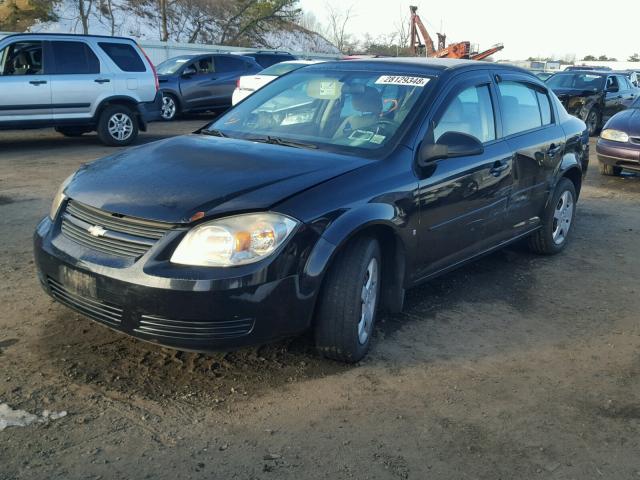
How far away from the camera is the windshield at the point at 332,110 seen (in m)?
4.16

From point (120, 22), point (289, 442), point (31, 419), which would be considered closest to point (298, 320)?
point (289, 442)

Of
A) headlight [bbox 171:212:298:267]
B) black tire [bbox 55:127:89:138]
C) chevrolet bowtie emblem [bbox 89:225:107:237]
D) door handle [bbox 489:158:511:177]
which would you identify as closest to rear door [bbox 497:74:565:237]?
door handle [bbox 489:158:511:177]

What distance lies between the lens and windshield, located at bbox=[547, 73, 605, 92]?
1698cm

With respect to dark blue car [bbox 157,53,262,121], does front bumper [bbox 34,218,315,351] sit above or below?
below

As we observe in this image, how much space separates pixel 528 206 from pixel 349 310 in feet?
8.08

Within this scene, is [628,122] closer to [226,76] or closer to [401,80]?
[401,80]

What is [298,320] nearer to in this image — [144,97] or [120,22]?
[144,97]

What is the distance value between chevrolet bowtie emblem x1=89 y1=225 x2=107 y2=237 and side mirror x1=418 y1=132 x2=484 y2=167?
1855 mm

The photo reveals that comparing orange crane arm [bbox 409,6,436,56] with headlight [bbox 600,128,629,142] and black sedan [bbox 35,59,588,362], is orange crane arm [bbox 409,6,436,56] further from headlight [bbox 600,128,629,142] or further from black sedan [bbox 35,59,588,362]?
black sedan [bbox 35,59,588,362]

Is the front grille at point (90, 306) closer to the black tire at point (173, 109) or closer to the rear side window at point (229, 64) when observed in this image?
→ the black tire at point (173, 109)

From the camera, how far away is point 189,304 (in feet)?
10.1

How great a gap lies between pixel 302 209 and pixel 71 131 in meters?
10.4

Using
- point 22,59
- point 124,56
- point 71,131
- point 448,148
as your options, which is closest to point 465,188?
point 448,148

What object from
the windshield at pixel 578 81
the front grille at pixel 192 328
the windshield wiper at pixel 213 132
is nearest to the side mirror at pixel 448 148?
the windshield wiper at pixel 213 132
